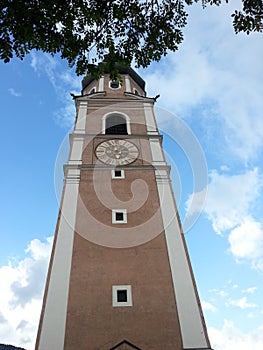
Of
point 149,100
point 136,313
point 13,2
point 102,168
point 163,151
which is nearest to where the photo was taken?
point 13,2

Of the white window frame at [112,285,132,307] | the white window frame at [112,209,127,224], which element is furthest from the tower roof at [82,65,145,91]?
the white window frame at [112,285,132,307]

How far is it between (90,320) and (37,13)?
26.4 feet

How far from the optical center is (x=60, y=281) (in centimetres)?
1107

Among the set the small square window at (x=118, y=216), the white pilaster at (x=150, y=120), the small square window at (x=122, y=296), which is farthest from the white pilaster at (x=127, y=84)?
the small square window at (x=122, y=296)

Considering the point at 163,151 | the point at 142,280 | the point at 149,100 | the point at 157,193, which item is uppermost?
the point at 149,100

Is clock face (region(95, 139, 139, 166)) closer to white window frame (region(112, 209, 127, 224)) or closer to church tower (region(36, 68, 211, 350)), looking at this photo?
church tower (region(36, 68, 211, 350))

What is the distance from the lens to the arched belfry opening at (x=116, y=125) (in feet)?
61.1

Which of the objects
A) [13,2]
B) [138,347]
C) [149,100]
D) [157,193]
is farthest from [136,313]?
[149,100]

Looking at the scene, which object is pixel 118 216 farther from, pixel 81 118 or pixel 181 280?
pixel 81 118

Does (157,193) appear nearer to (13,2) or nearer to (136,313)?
(136,313)

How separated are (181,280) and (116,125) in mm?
10380

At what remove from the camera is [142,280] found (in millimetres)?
11328

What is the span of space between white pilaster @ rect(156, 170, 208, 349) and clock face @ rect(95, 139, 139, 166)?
2.30 metres

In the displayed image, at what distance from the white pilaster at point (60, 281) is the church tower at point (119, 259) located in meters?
0.03
